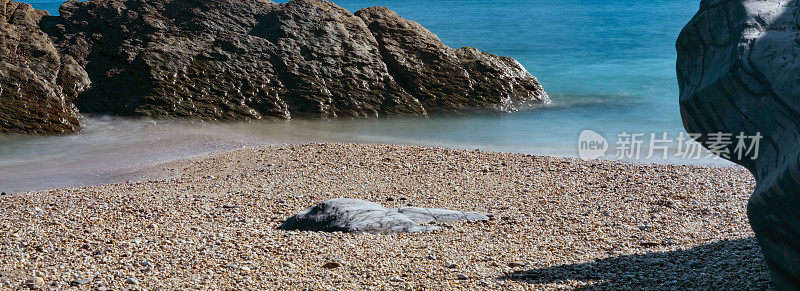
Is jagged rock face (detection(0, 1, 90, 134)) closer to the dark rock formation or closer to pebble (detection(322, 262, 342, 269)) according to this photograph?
the dark rock formation

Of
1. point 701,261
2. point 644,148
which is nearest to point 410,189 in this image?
point 701,261

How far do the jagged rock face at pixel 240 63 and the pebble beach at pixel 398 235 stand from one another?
4.12 meters

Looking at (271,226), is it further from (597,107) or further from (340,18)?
(597,107)

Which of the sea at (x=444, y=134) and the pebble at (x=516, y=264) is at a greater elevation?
the sea at (x=444, y=134)

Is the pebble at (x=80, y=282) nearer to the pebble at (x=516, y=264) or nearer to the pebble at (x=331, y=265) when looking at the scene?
the pebble at (x=331, y=265)

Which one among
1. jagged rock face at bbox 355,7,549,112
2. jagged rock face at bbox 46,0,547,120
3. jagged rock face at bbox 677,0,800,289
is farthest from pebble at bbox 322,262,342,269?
jagged rock face at bbox 355,7,549,112

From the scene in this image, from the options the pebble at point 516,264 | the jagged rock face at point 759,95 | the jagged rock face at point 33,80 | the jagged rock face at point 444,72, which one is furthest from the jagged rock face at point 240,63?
the jagged rock face at point 759,95

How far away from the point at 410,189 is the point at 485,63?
7359 mm

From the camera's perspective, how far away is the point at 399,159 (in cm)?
927

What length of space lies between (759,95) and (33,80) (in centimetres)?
1196

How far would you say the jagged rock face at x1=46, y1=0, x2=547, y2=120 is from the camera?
13.3 meters

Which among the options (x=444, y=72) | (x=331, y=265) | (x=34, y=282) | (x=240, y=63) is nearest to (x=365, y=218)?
(x=331, y=265)

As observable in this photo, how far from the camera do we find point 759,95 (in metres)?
3.88

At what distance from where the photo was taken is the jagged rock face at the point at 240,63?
13.3m
